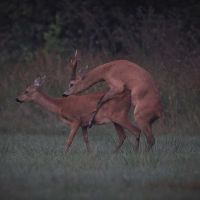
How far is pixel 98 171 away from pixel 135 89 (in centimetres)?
385

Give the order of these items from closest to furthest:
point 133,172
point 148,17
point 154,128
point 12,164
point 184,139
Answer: point 133,172
point 12,164
point 184,139
point 154,128
point 148,17

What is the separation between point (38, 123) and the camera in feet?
59.8

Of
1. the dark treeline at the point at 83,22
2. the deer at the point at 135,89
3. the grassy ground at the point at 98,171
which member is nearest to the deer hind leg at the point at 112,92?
the deer at the point at 135,89

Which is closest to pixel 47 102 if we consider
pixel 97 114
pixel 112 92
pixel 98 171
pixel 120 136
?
pixel 97 114

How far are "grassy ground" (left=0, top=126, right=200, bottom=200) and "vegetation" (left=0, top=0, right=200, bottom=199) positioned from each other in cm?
1

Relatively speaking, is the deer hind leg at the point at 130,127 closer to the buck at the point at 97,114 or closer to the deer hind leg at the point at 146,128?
the buck at the point at 97,114

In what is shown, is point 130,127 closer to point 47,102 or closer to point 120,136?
point 120,136

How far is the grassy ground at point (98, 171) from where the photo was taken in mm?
9273

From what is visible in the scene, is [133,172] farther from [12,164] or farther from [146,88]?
[146,88]

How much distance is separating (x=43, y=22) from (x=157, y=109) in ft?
45.1

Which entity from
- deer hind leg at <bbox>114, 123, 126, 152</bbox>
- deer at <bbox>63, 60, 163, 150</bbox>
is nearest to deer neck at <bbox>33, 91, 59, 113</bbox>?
deer at <bbox>63, 60, 163, 150</bbox>

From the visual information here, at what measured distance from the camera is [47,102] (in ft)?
49.8

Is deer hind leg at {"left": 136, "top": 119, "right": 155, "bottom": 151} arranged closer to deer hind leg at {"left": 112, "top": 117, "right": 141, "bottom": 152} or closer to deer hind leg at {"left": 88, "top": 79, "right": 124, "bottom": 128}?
deer hind leg at {"left": 112, "top": 117, "right": 141, "bottom": 152}

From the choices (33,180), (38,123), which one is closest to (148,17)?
(38,123)
